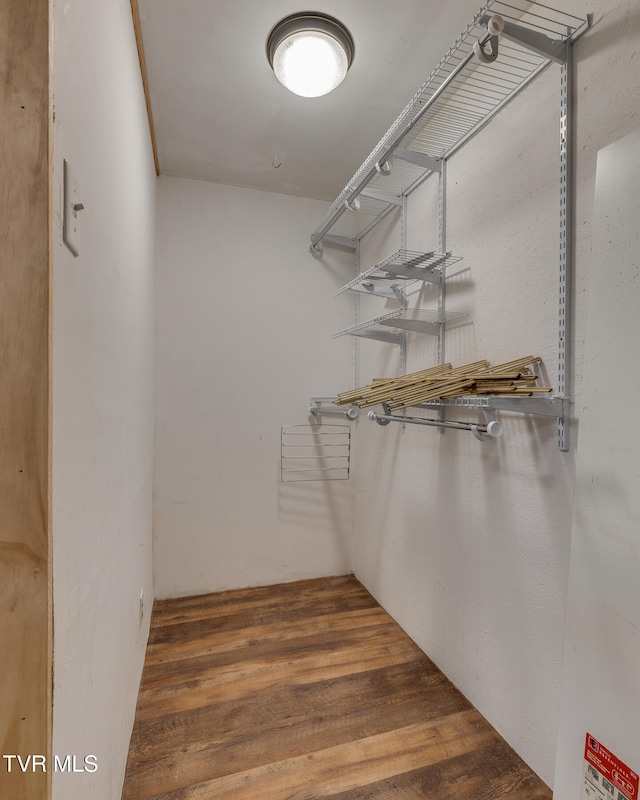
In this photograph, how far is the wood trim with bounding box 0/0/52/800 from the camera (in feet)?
1.77

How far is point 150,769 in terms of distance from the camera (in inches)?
→ 51.4

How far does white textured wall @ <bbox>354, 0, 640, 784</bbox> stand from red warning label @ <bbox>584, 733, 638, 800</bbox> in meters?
0.23

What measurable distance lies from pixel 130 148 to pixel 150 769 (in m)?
2.06

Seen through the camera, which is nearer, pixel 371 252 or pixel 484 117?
pixel 484 117

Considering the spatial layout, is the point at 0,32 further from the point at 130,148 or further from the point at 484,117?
the point at 484,117

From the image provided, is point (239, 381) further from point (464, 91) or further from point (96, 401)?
point (464, 91)

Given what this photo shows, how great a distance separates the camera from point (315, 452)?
2697 millimetres

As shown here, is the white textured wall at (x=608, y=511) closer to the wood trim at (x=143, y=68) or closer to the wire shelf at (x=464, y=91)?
the wire shelf at (x=464, y=91)

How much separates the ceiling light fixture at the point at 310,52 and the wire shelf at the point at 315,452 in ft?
5.84

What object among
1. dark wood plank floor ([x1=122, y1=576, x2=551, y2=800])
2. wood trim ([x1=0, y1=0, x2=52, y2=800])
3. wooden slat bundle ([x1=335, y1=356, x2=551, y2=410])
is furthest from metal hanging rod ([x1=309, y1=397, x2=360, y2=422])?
wood trim ([x1=0, y1=0, x2=52, y2=800])

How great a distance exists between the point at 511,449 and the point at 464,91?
1.36m

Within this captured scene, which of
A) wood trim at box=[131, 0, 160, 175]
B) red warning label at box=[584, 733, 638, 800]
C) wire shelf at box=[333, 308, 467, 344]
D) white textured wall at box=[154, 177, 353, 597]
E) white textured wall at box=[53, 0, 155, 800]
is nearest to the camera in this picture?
white textured wall at box=[53, 0, 155, 800]

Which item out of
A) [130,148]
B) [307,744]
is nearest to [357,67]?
[130,148]

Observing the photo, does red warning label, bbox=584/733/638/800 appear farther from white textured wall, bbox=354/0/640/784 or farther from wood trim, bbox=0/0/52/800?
wood trim, bbox=0/0/52/800
